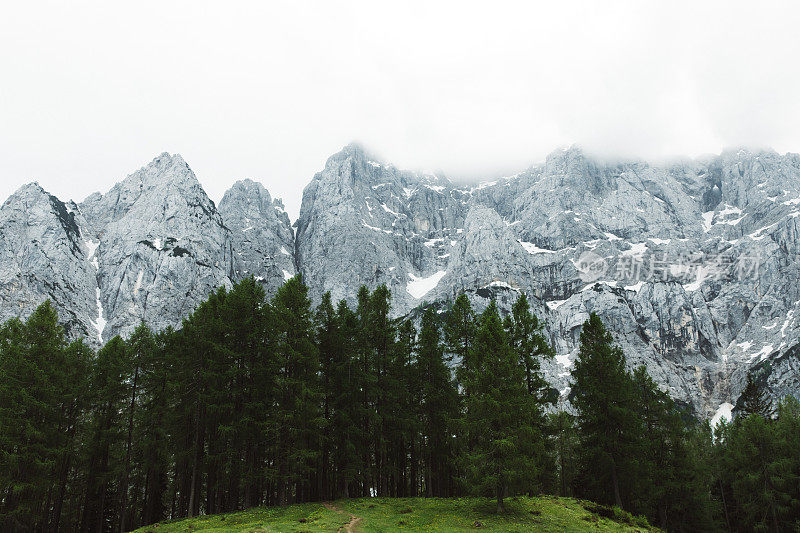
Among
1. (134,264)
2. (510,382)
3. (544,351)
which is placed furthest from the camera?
(134,264)

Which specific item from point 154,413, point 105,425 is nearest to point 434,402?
point 154,413

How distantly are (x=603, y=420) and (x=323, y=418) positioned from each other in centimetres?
1994

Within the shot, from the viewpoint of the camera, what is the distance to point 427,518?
2489 centimetres

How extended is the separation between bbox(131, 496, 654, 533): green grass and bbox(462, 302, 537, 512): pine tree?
5.90 feet

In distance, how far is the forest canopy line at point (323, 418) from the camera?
27.8 meters

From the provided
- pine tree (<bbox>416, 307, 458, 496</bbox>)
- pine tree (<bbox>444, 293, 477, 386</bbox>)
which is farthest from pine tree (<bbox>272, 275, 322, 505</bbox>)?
pine tree (<bbox>444, 293, 477, 386</bbox>)

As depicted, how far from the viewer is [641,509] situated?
34.7m

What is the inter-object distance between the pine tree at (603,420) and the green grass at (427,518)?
10.8 ft

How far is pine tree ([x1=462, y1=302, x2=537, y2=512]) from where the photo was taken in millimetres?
24531

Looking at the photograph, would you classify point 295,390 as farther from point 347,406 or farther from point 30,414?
point 30,414

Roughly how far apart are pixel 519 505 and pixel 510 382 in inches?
304

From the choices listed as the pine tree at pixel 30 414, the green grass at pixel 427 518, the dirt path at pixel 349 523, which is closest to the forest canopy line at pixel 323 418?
the pine tree at pixel 30 414

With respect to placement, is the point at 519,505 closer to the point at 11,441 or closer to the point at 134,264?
the point at 11,441

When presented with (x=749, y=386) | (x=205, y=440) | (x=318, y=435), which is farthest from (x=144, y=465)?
(x=749, y=386)
